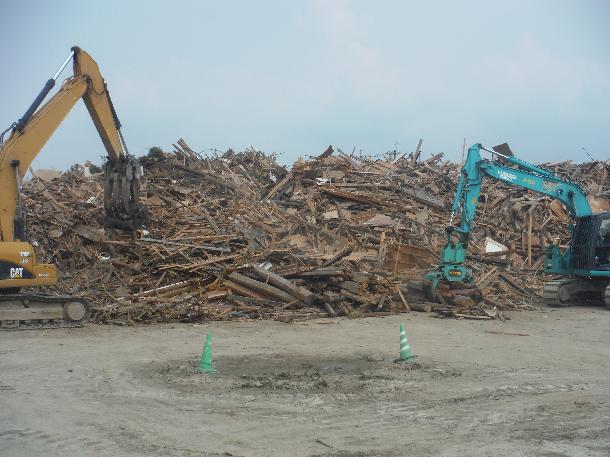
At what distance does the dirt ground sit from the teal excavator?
2.95 metres

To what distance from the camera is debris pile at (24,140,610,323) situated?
663 inches

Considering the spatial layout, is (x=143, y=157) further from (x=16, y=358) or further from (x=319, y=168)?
(x=16, y=358)

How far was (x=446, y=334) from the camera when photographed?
47.6 feet

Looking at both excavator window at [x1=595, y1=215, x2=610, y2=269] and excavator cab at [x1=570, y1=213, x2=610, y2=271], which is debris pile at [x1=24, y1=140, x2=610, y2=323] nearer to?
excavator cab at [x1=570, y1=213, x2=610, y2=271]

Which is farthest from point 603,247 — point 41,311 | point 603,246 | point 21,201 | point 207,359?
point 21,201

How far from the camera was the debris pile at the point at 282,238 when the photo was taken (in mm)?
16844

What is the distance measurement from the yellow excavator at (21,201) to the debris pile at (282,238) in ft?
4.19

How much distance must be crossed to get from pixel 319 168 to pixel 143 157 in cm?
659

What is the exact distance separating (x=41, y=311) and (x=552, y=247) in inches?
554

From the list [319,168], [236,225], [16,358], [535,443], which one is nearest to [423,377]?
[535,443]

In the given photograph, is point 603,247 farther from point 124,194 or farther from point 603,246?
point 124,194

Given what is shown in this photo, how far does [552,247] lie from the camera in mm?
20281

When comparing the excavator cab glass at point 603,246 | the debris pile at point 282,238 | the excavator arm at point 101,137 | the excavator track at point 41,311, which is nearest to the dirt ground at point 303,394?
the excavator track at point 41,311

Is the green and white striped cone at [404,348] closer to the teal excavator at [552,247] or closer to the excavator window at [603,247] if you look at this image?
the teal excavator at [552,247]
